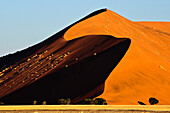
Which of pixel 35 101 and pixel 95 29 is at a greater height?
pixel 95 29

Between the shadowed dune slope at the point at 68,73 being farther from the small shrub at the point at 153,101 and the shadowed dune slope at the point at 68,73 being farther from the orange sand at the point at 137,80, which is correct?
the small shrub at the point at 153,101

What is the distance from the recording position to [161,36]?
347 ft

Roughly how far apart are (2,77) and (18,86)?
16531 millimetres

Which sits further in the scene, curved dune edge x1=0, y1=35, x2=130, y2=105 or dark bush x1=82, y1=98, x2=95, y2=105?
curved dune edge x1=0, y1=35, x2=130, y2=105

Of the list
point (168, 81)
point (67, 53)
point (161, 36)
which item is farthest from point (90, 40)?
point (161, 36)

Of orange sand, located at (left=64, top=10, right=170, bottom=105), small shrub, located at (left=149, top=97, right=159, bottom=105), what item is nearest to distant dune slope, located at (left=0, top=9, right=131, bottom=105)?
orange sand, located at (left=64, top=10, right=170, bottom=105)

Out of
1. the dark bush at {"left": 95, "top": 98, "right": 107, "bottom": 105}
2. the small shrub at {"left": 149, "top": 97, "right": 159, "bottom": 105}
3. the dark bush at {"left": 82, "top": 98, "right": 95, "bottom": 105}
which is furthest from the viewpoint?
the small shrub at {"left": 149, "top": 97, "right": 159, "bottom": 105}

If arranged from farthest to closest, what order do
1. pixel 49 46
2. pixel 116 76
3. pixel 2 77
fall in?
pixel 49 46 < pixel 2 77 < pixel 116 76

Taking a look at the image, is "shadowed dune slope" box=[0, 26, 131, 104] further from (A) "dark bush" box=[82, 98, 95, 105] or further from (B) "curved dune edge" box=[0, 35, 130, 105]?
(A) "dark bush" box=[82, 98, 95, 105]

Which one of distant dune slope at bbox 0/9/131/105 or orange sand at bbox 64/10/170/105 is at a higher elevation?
distant dune slope at bbox 0/9/131/105

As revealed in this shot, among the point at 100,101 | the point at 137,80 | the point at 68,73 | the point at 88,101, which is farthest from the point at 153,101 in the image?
the point at 68,73

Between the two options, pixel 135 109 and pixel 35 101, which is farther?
pixel 35 101

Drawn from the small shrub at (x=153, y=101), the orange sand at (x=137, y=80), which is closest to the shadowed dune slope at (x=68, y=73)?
the orange sand at (x=137, y=80)

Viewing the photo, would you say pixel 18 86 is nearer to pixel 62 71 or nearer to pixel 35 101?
pixel 62 71
